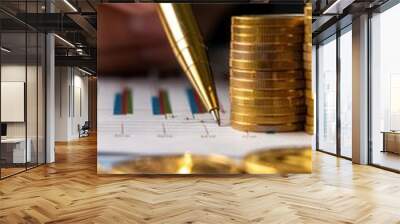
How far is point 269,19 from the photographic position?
637cm

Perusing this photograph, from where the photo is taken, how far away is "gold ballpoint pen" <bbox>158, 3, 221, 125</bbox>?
20.9ft

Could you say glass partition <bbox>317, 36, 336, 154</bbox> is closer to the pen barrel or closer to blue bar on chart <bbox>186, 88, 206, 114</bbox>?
the pen barrel

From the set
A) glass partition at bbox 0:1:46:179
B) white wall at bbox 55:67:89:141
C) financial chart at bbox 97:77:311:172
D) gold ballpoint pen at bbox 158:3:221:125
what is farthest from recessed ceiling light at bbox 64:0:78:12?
white wall at bbox 55:67:89:141

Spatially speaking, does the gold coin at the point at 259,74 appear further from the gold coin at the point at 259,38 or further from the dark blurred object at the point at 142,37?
the gold coin at the point at 259,38

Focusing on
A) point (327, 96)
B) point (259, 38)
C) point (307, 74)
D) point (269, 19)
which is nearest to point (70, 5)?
point (259, 38)

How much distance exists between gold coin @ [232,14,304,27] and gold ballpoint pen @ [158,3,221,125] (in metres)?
0.70

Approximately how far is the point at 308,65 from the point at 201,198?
2880 mm

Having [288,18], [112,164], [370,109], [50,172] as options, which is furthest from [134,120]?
[370,109]

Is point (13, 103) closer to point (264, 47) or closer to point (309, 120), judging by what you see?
point (264, 47)

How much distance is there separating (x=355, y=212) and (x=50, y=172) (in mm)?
5245

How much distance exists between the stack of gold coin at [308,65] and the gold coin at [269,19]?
13cm

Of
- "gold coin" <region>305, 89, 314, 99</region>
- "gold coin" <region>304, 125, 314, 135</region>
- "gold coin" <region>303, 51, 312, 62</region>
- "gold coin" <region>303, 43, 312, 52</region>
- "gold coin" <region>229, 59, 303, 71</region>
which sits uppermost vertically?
"gold coin" <region>303, 43, 312, 52</region>

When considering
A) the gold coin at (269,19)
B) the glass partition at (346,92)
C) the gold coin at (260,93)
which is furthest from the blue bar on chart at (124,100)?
the glass partition at (346,92)

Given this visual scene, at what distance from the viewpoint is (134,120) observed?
6430 mm
